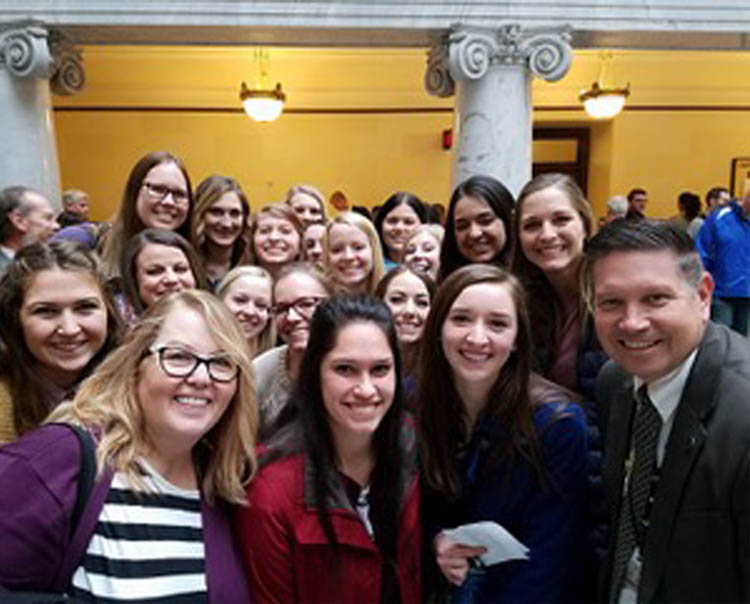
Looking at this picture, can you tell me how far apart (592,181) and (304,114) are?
5.17m

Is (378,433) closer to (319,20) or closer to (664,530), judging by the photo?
(664,530)

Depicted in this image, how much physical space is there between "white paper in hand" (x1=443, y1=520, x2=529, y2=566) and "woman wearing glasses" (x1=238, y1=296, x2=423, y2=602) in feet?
0.55

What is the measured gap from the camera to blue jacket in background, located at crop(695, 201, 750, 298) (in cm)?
653

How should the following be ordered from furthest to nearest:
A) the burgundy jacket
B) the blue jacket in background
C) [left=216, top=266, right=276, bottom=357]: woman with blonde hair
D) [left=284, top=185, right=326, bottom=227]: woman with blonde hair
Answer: the blue jacket in background, [left=284, top=185, right=326, bottom=227]: woman with blonde hair, [left=216, top=266, right=276, bottom=357]: woman with blonde hair, the burgundy jacket

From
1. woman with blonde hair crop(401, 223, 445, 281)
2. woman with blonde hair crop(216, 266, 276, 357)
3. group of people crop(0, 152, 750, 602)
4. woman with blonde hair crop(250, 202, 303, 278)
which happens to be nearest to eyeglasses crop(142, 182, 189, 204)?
woman with blonde hair crop(250, 202, 303, 278)

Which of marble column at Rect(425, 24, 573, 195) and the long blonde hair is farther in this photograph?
marble column at Rect(425, 24, 573, 195)

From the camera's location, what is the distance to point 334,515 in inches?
71.2

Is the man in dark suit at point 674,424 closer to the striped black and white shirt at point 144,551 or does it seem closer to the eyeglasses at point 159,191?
the striped black and white shirt at point 144,551

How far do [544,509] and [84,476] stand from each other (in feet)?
4.32

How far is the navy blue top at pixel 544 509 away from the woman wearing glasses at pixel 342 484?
0.24m

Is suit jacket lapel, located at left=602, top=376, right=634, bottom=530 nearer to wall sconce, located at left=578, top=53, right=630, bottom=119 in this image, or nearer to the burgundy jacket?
the burgundy jacket

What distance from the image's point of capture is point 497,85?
18.4 feet

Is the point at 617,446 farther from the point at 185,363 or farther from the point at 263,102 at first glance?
the point at 263,102

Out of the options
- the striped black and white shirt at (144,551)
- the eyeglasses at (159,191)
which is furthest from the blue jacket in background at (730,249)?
the striped black and white shirt at (144,551)
